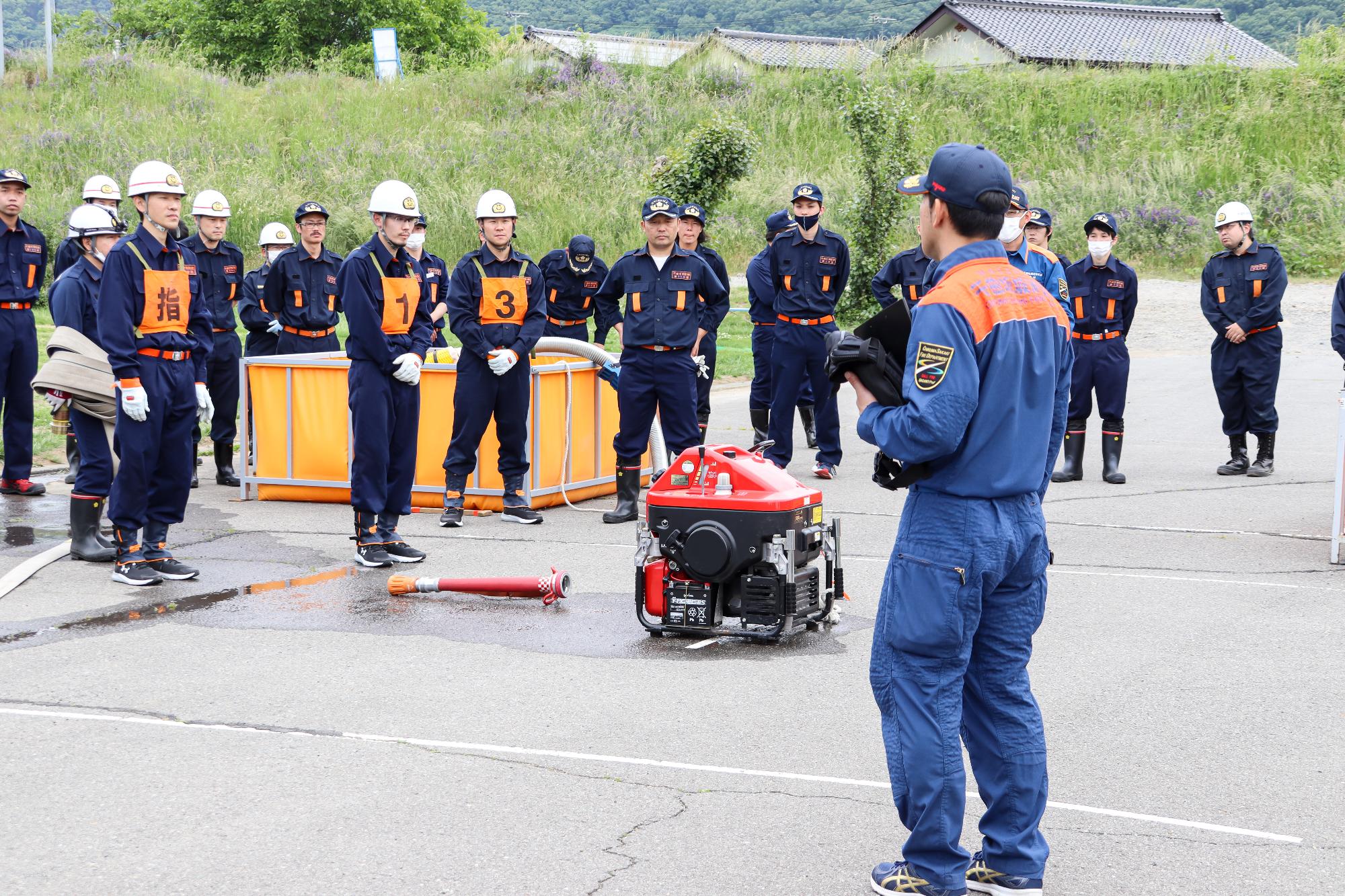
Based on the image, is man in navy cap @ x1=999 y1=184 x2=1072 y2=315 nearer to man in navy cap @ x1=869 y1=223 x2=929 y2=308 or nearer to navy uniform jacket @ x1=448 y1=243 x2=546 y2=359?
navy uniform jacket @ x1=448 y1=243 x2=546 y2=359

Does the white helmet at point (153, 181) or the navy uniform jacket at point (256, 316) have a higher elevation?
the white helmet at point (153, 181)

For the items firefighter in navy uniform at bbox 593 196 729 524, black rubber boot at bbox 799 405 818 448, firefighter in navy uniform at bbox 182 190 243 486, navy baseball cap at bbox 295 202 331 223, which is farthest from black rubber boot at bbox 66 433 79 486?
black rubber boot at bbox 799 405 818 448

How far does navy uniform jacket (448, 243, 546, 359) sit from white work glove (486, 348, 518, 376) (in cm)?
10

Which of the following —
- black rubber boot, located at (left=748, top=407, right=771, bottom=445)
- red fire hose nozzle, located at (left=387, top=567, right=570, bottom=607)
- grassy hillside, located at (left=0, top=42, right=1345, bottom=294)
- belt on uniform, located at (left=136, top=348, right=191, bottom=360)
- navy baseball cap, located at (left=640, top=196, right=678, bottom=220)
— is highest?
grassy hillside, located at (left=0, top=42, right=1345, bottom=294)

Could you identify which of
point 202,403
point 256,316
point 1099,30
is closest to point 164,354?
point 202,403

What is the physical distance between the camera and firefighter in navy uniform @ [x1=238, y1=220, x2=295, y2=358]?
513 inches

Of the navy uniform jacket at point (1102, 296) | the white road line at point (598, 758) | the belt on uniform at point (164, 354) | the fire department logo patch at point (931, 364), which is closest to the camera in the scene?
the fire department logo patch at point (931, 364)

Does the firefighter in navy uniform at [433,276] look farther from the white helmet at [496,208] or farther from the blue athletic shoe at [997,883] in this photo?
the blue athletic shoe at [997,883]

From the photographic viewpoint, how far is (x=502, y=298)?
10711mm

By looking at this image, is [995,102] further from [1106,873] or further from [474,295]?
[1106,873]

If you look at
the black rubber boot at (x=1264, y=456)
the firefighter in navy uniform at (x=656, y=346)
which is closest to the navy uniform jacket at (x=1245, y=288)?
the black rubber boot at (x=1264, y=456)

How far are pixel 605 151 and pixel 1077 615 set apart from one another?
30.2 meters

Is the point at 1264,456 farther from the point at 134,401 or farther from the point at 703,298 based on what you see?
the point at 134,401

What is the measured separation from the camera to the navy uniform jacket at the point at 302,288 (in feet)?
41.2
